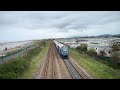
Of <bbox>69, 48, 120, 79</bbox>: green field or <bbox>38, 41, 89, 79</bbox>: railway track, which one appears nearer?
<bbox>38, 41, 89, 79</bbox>: railway track

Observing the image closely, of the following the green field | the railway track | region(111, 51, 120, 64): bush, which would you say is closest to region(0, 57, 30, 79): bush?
the railway track

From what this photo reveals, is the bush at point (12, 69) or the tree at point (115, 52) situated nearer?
the bush at point (12, 69)

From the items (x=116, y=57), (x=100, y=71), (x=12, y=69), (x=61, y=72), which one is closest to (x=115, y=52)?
(x=116, y=57)

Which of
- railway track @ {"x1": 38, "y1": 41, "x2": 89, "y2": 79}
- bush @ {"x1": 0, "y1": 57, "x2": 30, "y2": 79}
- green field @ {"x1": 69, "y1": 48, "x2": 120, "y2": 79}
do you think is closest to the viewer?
bush @ {"x1": 0, "y1": 57, "x2": 30, "y2": 79}

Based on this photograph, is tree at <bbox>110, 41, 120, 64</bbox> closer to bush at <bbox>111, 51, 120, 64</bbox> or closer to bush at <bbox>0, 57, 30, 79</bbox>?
bush at <bbox>111, 51, 120, 64</bbox>

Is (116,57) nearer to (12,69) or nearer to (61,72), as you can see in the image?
(61,72)

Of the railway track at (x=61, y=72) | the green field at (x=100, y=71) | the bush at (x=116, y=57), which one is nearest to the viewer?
the railway track at (x=61, y=72)

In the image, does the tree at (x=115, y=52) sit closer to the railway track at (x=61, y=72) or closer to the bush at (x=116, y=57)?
the bush at (x=116, y=57)

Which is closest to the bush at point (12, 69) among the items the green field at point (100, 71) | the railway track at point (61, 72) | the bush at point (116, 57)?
the railway track at point (61, 72)

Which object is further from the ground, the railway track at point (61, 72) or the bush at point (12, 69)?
the bush at point (12, 69)
